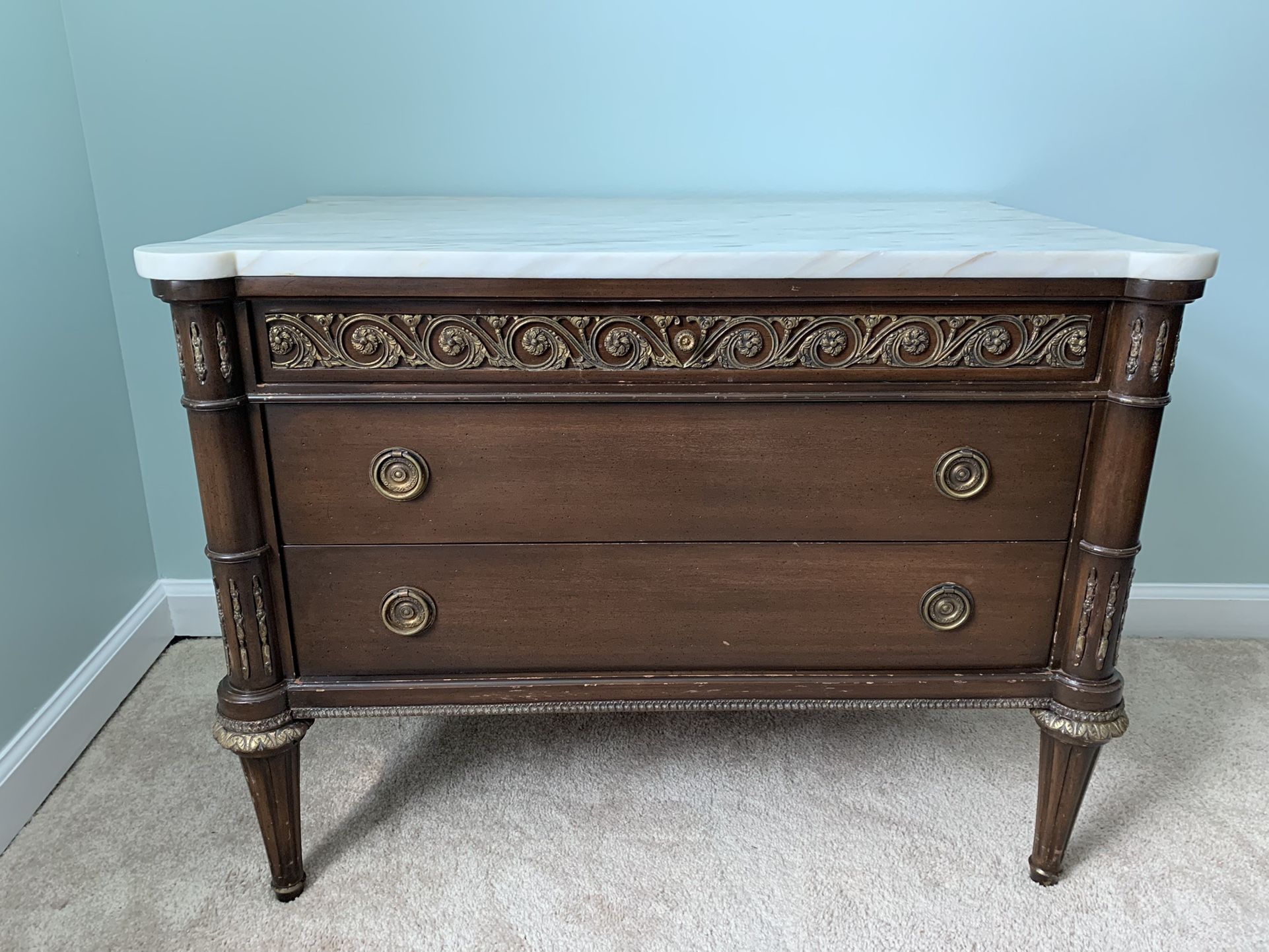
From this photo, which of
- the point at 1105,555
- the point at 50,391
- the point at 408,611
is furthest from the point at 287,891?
the point at 1105,555

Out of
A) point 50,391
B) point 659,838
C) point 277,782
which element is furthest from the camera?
point 50,391

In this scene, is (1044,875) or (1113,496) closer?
(1113,496)

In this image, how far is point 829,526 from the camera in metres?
1.08

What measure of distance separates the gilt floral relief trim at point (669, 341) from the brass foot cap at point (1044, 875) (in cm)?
71

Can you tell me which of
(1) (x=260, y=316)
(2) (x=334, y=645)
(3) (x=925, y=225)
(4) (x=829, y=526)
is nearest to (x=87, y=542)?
(2) (x=334, y=645)

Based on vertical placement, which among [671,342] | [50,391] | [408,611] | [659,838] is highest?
[671,342]

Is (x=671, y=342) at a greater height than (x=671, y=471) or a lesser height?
greater

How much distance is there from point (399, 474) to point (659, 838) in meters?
0.68

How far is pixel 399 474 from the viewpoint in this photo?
1.04 m

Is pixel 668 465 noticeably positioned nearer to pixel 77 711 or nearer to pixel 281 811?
pixel 281 811

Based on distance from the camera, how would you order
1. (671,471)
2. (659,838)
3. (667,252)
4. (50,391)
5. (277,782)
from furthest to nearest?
(50,391) < (659,838) < (277,782) < (671,471) < (667,252)

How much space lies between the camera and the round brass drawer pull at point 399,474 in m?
1.03

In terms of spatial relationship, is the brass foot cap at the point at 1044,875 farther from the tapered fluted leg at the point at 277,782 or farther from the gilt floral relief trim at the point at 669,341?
the tapered fluted leg at the point at 277,782

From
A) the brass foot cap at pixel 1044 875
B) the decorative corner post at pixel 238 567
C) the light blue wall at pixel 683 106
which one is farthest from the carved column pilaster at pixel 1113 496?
the decorative corner post at pixel 238 567
